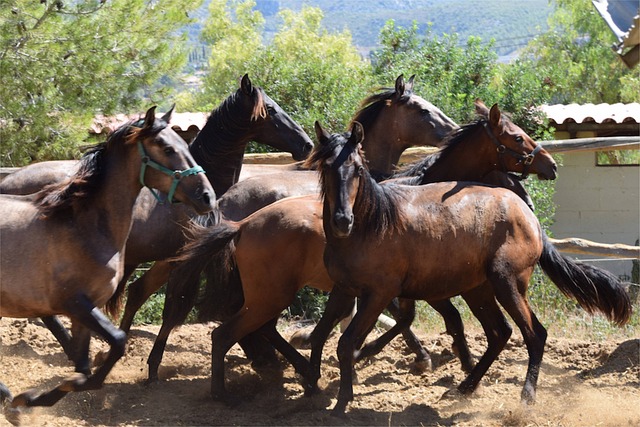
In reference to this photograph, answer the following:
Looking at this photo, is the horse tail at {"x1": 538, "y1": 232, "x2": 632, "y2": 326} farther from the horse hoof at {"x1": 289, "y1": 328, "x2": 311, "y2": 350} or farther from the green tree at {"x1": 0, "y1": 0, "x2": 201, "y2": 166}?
the green tree at {"x1": 0, "y1": 0, "x2": 201, "y2": 166}

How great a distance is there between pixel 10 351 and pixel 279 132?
283cm

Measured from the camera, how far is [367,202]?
519 cm

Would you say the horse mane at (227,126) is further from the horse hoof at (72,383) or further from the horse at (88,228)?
the horse hoof at (72,383)

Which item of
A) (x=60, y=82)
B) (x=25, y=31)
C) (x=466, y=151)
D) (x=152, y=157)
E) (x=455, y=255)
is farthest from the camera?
(x=60, y=82)

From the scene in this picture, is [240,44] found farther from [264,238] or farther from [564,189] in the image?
[264,238]

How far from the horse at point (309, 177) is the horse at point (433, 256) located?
2.85 ft

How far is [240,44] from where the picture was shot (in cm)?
3150

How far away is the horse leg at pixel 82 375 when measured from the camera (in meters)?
4.76

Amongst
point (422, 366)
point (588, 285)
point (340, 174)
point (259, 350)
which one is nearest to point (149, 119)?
point (340, 174)

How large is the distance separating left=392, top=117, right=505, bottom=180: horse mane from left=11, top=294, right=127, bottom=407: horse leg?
102 inches

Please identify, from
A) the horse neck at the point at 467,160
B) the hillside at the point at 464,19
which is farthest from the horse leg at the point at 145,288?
the hillside at the point at 464,19

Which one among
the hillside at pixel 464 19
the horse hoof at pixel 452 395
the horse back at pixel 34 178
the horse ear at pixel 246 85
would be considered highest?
the hillside at pixel 464 19

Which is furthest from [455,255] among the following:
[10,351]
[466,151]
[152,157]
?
[10,351]

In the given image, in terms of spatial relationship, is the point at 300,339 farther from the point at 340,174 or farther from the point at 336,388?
the point at 340,174
